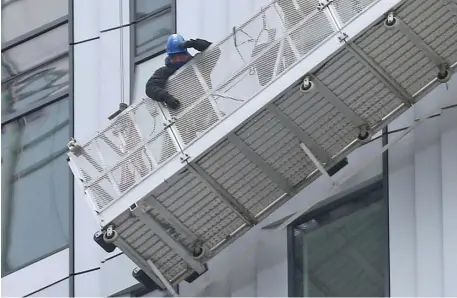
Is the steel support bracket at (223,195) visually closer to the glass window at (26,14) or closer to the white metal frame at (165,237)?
the white metal frame at (165,237)

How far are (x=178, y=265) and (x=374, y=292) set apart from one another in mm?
2514

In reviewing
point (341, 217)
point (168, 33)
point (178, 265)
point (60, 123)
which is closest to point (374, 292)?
point (341, 217)

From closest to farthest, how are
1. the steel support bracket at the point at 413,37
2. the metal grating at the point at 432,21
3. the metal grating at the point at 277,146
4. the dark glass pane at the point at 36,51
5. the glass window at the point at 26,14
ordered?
the steel support bracket at the point at 413,37, the metal grating at the point at 432,21, the metal grating at the point at 277,146, the dark glass pane at the point at 36,51, the glass window at the point at 26,14

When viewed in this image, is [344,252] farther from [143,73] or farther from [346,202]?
[143,73]

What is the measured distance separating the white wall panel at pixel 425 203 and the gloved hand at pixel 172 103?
9.01ft

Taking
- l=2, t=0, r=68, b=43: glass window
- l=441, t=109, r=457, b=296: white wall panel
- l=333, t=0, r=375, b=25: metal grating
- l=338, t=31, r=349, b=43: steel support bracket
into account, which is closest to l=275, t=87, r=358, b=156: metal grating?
l=338, t=31, r=349, b=43: steel support bracket

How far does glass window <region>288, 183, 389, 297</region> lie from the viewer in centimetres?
1838

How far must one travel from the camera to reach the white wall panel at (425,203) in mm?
17594

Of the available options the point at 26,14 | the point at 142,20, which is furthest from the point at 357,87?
the point at 26,14

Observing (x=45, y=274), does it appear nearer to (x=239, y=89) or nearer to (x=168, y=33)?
(x=168, y=33)

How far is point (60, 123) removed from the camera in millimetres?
23672

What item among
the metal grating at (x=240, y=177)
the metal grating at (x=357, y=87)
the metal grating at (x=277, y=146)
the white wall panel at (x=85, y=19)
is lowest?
the metal grating at (x=240, y=177)

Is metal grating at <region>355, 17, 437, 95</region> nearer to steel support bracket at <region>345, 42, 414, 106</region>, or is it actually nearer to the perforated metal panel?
steel support bracket at <region>345, 42, 414, 106</region>

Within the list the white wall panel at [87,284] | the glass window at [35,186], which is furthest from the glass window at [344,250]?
the glass window at [35,186]
